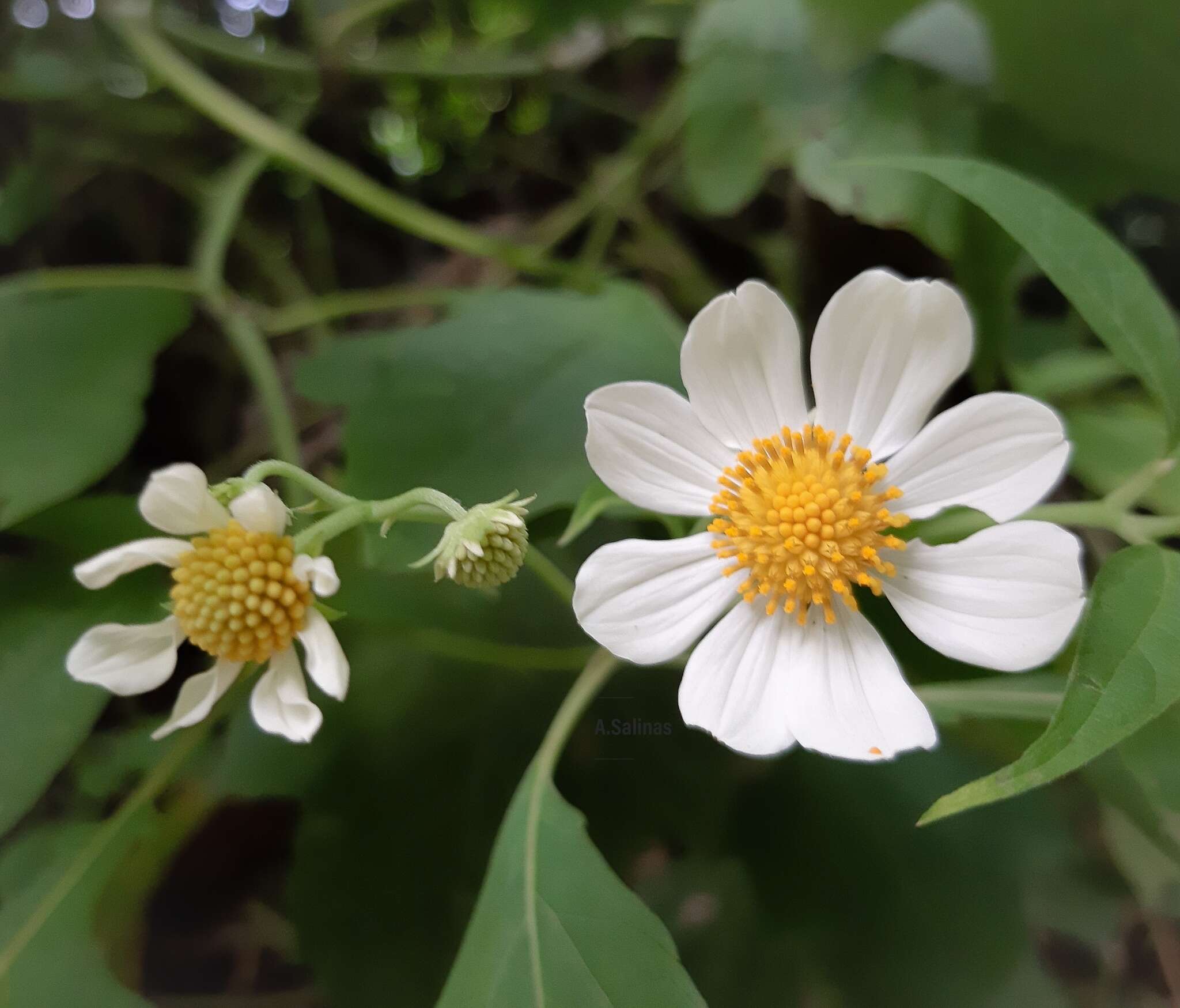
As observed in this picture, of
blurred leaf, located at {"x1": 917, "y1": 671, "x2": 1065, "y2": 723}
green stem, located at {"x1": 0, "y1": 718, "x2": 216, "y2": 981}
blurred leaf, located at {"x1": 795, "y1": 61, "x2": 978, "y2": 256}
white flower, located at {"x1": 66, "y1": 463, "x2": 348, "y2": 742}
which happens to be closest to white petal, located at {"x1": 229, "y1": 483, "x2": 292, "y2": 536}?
white flower, located at {"x1": 66, "y1": 463, "x2": 348, "y2": 742}

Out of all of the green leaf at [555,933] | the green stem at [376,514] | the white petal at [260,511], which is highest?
the white petal at [260,511]

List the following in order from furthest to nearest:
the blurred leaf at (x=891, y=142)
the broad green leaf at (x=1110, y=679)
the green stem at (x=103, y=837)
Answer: the blurred leaf at (x=891, y=142), the green stem at (x=103, y=837), the broad green leaf at (x=1110, y=679)

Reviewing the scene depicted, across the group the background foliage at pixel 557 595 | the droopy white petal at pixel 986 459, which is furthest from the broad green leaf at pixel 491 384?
the droopy white petal at pixel 986 459

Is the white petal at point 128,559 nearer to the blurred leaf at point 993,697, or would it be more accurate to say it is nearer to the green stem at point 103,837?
the green stem at point 103,837

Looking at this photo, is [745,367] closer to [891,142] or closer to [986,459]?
[986,459]

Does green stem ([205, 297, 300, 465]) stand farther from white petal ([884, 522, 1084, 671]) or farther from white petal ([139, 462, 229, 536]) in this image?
white petal ([884, 522, 1084, 671])

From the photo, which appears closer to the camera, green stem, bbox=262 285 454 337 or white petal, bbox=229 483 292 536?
white petal, bbox=229 483 292 536
